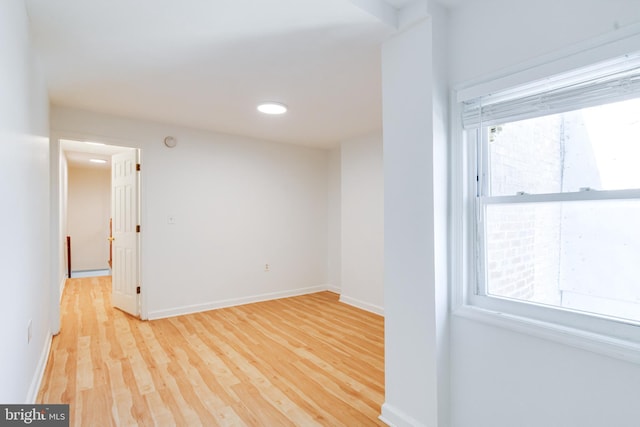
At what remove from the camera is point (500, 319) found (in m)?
1.58

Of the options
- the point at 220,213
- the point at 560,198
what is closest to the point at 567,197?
the point at 560,198

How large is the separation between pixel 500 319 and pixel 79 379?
9.88ft

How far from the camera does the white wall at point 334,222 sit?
537 centimetres

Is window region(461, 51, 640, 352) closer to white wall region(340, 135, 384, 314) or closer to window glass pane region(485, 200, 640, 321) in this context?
window glass pane region(485, 200, 640, 321)

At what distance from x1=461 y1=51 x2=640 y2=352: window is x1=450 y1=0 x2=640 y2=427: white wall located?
0.14 metres

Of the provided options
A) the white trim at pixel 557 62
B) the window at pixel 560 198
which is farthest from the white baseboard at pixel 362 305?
the white trim at pixel 557 62

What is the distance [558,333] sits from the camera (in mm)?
1397

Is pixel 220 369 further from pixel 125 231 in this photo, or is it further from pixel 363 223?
pixel 363 223

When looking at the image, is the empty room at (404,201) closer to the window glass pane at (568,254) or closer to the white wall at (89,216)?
the window glass pane at (568,254)

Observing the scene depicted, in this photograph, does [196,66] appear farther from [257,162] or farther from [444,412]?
[444,412]

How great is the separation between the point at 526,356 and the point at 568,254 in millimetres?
521

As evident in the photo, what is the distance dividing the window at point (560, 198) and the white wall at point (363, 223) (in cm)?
257

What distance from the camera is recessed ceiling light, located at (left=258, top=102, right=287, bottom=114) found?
3.26 metres
